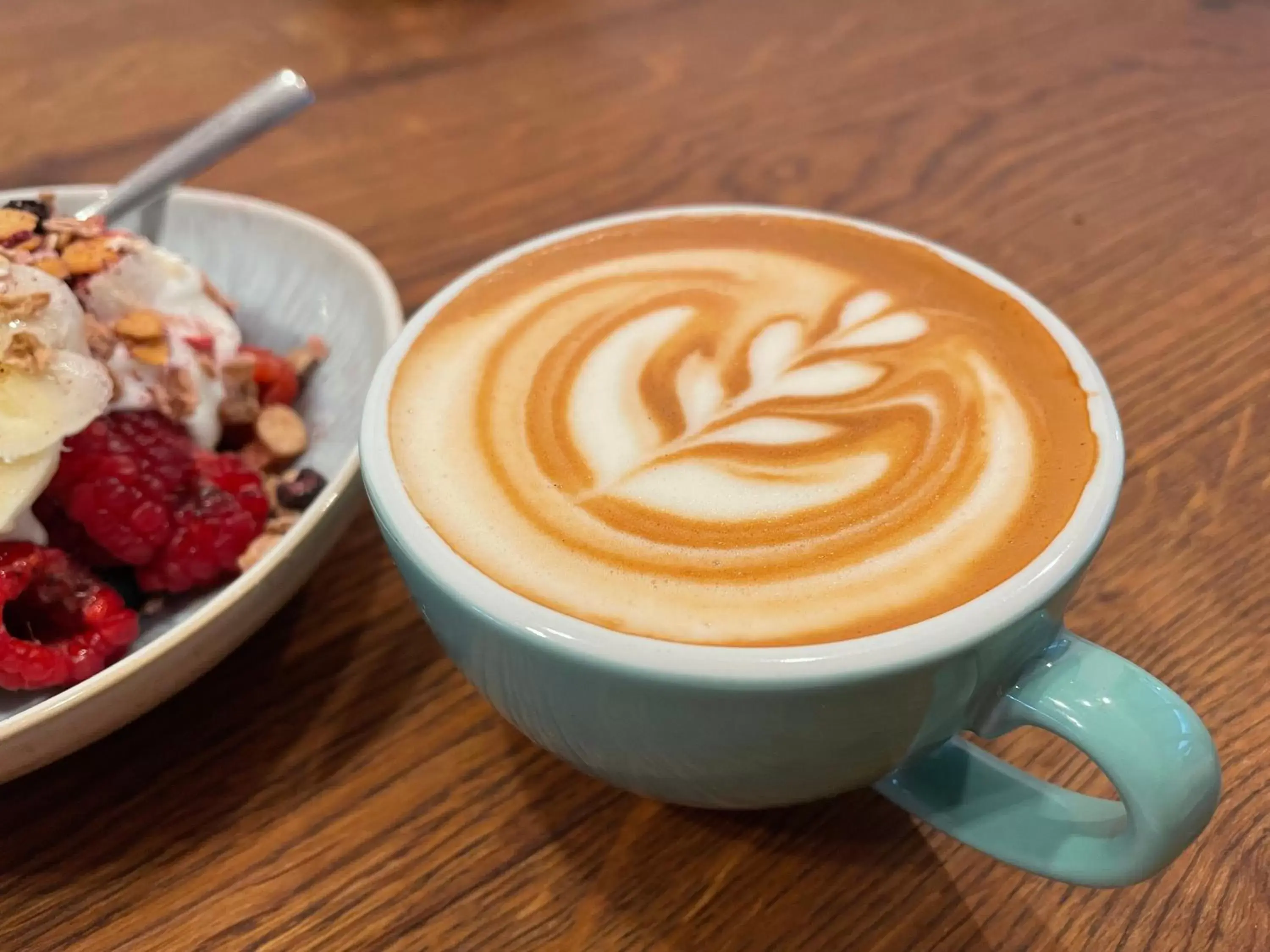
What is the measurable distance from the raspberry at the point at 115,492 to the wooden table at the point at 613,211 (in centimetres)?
9

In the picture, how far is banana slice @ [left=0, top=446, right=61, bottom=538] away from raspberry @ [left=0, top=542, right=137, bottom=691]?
23 mm

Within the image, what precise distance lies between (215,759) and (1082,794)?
0.42m

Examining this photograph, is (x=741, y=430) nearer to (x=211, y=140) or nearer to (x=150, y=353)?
(x=150, y=353)

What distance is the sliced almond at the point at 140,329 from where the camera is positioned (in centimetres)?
63

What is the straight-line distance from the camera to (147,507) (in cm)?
58

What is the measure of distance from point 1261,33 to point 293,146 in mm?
1067

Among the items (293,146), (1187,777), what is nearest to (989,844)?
(1187,777)

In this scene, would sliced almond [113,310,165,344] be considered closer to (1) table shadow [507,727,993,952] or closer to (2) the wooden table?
(2) the wooden table

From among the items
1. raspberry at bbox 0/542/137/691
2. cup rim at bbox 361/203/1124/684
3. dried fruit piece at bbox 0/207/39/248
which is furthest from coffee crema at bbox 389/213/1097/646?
dried fruit piece at bbox 0/207/39/248

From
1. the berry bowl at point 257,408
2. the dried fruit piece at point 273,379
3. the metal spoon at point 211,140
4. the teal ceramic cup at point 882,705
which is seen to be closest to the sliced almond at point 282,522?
the berry bowl at point 257,408

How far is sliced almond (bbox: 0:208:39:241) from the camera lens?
25.6 inches

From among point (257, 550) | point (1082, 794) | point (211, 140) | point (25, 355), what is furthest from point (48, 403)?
point (1082, 794)

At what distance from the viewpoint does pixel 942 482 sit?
427 millimetres

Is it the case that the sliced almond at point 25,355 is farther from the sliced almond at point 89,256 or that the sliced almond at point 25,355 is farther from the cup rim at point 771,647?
the cup rim at point 771,647
